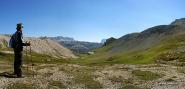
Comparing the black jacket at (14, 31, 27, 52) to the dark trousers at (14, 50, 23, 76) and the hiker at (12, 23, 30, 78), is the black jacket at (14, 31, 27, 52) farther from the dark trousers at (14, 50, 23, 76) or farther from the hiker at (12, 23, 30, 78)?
the dark trousers at (14, 50, 23, 76)

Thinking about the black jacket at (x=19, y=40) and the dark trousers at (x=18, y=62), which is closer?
the black jacket at (x=19, y=40)

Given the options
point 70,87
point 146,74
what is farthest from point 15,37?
point 146,74

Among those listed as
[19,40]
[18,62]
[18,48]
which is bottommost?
[18,62]

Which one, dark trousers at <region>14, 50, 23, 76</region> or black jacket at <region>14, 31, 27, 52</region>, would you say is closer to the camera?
black jacket at <region>14, 31, 27, 52</region>

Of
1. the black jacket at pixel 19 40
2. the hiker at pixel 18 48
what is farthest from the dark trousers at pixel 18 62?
the black jacket at pixel 19 40

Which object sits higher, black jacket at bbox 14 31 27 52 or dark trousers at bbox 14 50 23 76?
black jacket at bbox 14 31 27 52

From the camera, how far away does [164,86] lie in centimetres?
4344

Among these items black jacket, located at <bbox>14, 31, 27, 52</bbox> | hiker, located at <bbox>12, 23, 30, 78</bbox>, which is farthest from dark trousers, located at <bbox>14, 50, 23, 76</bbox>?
black jacket, located at <bbox>14, 31, 27, 52</bbox>

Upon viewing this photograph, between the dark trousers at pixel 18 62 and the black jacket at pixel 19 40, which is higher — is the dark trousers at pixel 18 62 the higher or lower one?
the lower one

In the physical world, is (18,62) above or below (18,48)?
below

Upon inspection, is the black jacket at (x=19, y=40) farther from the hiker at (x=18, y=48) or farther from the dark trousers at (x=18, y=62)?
the dark trousers at (x=18, y=62)

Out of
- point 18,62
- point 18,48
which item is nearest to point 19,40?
point 18,48

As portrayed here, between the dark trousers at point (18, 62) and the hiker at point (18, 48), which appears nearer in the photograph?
the hiker at point (18, 48)

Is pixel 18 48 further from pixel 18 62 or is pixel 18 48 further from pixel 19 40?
pixel 18 62
